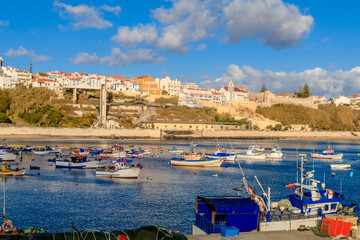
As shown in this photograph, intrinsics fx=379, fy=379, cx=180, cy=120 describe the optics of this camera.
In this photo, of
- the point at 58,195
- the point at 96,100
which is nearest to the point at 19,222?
the point at 58,195

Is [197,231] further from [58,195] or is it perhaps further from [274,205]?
[58,195]

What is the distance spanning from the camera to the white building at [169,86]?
5655 inches

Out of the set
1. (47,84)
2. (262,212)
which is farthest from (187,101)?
(262,212)

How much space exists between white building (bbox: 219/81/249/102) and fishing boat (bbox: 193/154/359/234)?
14169 cm

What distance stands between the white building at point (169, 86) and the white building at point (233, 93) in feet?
74.5

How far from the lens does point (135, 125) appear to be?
342ft

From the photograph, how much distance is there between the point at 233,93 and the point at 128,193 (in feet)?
434

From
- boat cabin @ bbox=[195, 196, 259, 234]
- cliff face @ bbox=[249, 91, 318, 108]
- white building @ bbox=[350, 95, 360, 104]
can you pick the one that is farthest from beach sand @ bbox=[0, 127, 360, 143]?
white building @ bbox=[350, 95, 360, 104]

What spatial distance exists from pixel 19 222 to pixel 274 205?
14.0 metres

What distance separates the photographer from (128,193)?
99.5 feet

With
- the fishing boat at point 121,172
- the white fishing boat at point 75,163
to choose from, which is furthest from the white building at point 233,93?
the fishing boat at point 121,172

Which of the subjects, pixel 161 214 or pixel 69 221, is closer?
pixel 69 221

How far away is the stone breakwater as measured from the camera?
8194 centimetres

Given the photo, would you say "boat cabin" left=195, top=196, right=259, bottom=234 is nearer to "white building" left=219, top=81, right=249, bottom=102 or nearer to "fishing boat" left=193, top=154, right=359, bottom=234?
"fishing boat" left=193, top=154, right=359, bottom=234
